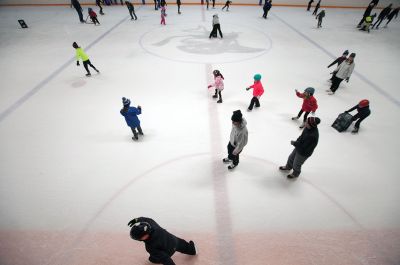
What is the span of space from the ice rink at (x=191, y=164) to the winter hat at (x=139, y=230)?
1.37 m

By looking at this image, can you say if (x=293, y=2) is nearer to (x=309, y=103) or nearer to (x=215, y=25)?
(x=215, y=25)

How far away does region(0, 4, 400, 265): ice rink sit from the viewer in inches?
125

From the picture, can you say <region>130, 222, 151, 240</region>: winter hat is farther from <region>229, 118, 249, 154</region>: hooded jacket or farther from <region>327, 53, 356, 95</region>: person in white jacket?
<region>327, 53, 356, 95</region>: person in white jacket

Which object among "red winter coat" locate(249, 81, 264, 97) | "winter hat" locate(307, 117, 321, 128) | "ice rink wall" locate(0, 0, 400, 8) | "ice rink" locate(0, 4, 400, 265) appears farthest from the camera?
"ice rink wall" locate(0, 0, 400, 8)

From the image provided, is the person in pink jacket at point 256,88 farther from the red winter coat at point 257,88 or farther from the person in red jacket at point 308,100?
the person in red jacket at point 308,100

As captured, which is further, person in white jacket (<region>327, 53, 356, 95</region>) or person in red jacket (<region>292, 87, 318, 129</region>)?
person in white jacket (<region>327, 53, 356, 95</region>)

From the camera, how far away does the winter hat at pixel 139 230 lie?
6.57 feet

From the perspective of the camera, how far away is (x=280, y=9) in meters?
16.4

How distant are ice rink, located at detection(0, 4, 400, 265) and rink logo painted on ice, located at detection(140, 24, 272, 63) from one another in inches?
6.9

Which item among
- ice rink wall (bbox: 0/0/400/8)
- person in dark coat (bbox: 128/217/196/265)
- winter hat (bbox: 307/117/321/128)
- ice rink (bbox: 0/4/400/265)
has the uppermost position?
ice rink wall (bbox: 0/0/400/8)

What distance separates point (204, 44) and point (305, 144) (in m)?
8.46

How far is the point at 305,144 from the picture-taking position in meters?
3.30

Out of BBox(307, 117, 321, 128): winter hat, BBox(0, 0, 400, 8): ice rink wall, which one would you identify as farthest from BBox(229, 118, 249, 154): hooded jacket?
BBox(0, 0, 400, 8): ice rink wall

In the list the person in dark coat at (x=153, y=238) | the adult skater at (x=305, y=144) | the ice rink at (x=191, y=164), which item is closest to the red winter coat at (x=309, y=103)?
the ice rink at (x=191, y=164)
